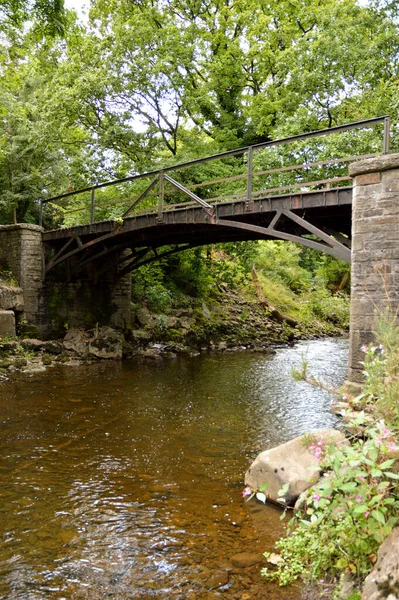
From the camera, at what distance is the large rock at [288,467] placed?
14.5 ft

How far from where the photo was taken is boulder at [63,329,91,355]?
14312 millimetres

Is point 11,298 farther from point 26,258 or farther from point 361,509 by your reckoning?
point 361,509

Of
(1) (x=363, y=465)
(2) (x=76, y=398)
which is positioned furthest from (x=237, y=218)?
(1) (x=363, y=465)

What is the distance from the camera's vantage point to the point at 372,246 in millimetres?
6715

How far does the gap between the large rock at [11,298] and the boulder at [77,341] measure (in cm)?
175

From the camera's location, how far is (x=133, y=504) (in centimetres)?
469

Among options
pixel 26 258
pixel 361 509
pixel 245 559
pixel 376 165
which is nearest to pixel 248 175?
pixel 376 165

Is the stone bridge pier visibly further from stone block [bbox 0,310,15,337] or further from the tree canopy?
the tree canopy

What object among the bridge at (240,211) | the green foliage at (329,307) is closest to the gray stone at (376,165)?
the bridge at (240,211)

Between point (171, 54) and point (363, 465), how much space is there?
1615 centimetres

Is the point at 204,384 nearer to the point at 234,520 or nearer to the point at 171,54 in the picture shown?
the point at 234,520

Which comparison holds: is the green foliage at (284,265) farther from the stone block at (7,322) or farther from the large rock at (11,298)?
the stone block at (7,322)

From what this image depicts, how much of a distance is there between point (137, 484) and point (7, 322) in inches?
389

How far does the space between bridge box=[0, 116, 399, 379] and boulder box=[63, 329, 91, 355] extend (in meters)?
0.62
